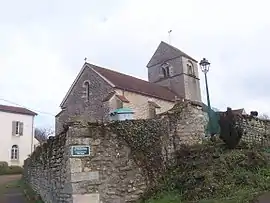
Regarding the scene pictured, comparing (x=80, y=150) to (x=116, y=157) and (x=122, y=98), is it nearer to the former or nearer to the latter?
(x=116, y=157)

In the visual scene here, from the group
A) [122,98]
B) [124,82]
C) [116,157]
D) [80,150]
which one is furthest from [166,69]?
[80,150]

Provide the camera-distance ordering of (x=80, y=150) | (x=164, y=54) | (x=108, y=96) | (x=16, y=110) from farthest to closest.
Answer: (x=164, y=54) < (x=16, y=110) < (x=108, y=96) < (x=80, y=150)

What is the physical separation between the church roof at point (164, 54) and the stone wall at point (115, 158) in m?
32.6

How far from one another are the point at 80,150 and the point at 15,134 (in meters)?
29.1

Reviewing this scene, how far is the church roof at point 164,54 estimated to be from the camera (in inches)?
1661

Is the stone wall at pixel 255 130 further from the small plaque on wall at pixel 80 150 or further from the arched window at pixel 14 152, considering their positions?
the arched window at pixel 14 152

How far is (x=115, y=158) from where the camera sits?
9.08 meters

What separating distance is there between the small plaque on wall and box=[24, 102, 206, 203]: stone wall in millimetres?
85

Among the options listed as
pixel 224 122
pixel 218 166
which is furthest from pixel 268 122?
pixel 218 166

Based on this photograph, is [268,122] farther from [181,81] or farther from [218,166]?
[181,81]

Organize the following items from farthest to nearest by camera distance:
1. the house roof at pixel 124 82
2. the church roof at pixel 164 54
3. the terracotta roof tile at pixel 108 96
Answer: the church roof at pixel 164 54
the house roof at pixel 124 82
the terracotta roof tile at pixel 108 96

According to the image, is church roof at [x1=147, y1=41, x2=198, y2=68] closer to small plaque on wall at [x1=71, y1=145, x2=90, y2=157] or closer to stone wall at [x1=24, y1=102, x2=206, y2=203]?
stone wall at [x1=24, y1=102, x2=206, y2=203]

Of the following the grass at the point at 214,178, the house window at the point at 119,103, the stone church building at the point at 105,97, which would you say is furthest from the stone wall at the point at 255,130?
the house window at the point at 119,103

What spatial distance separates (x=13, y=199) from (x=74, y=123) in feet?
21.1
